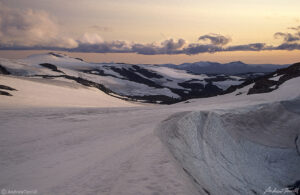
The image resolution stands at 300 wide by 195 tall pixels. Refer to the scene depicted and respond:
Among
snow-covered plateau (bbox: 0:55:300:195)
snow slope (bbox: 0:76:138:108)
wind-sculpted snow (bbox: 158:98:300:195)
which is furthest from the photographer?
snow slope (bbox: 0:76:138:108)

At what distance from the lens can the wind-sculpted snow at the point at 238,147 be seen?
36.6ft


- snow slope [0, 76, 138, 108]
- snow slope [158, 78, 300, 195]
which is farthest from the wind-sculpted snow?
snow slope [0, 76, 138, 108]

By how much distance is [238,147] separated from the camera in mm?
15844

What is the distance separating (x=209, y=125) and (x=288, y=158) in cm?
596

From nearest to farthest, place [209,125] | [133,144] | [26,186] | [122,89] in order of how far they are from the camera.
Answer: [26,186], [133,144], [209,125], [122,89]

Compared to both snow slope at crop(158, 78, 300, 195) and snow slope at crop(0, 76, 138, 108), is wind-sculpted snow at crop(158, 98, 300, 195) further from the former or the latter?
snow slope at crop(0, 76, 138, 108)

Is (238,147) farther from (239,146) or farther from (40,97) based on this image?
(40,97)

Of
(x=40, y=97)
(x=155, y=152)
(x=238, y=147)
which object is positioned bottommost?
(x=238, y=147)

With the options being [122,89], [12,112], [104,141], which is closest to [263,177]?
[104,141]

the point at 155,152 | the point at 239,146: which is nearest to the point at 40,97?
the point at 239,146

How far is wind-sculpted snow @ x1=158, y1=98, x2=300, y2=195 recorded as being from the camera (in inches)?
439

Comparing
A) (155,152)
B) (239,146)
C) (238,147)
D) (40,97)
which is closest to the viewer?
(155,152)

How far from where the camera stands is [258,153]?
16359 millimetres

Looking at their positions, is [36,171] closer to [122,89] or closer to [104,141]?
[104,141]
